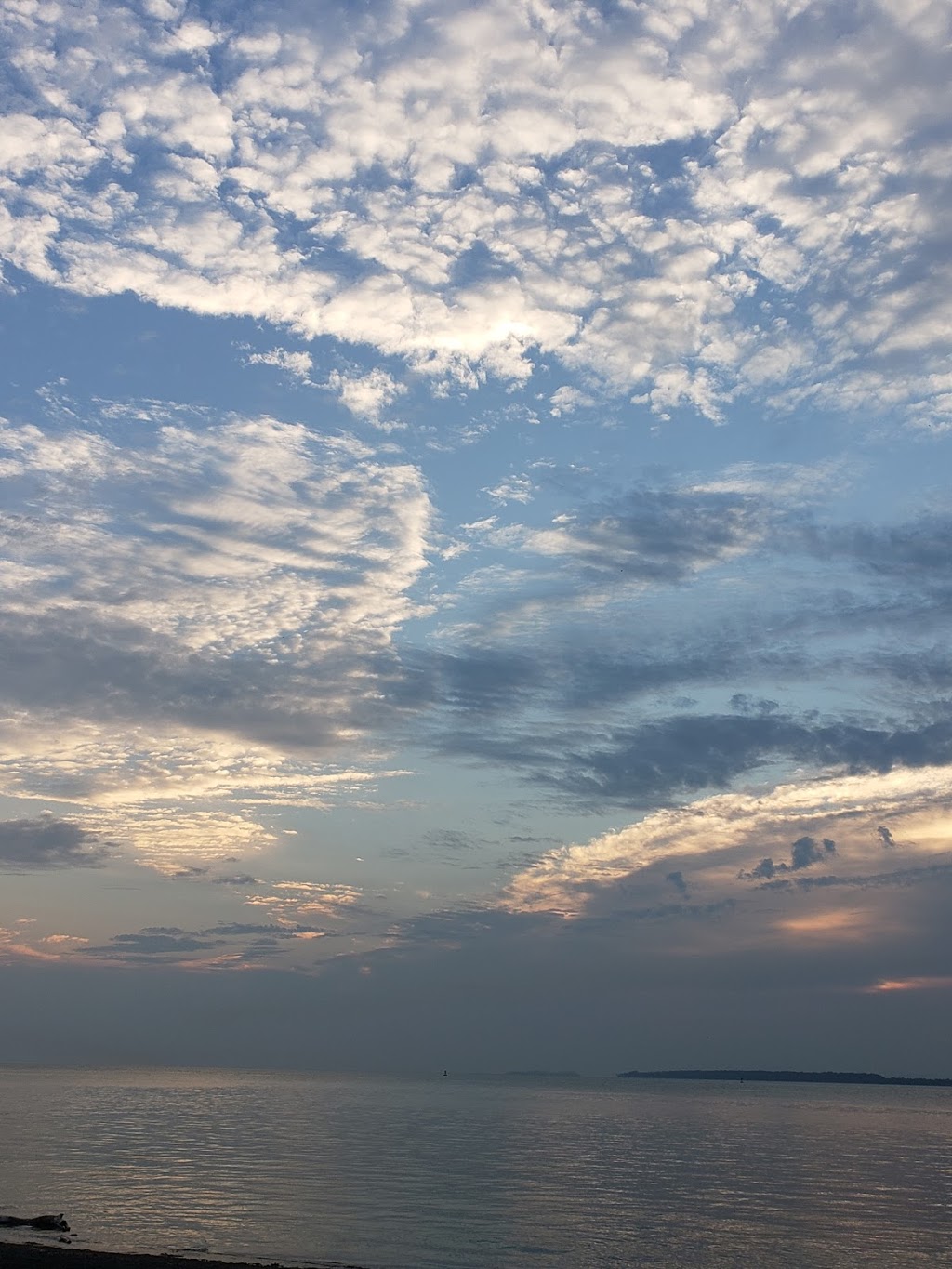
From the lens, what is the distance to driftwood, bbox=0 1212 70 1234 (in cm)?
5378

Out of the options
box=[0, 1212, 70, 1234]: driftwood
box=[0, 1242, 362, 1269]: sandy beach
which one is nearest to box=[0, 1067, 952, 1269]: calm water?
box=[0, 1212, 70, 1234]: driftwood

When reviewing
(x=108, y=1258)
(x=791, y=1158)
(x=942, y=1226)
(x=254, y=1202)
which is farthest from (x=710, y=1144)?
(x=108, y=1258)

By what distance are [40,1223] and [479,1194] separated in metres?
28.2

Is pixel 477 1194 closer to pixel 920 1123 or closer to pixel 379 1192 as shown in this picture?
pixel 379 1192

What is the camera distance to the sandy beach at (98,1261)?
43.1m

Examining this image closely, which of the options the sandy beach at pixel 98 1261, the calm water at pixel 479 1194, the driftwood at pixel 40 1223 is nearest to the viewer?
the sandy beach at pixel 98 1261

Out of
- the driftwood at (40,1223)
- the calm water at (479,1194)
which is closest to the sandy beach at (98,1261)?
the calm water at (479,1194)

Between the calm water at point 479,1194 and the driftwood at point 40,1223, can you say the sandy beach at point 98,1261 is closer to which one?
the calm water at point 479,1194

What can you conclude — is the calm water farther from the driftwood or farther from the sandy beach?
the sandy beach

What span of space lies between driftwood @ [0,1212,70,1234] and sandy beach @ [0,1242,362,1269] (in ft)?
19.9

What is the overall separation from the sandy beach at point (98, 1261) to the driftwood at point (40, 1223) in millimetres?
6078

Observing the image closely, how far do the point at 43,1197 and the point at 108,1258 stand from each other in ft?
82.7

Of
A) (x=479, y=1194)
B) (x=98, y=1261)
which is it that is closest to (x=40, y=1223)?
(x=98, y=1261)

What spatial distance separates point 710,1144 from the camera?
4865 inches
